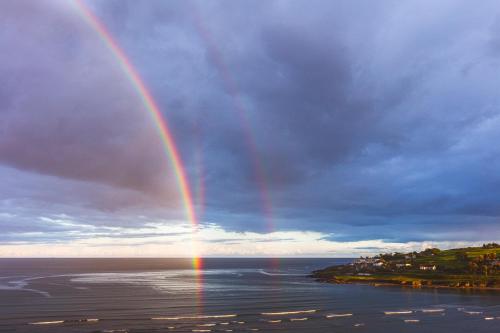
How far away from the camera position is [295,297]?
124312 mm

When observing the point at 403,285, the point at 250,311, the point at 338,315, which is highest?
the point at 403,285

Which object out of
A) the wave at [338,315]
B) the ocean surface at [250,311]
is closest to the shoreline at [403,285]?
the ocean surface at [250,311]

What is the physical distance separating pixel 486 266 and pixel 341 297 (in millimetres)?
94626

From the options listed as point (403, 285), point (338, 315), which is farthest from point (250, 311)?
point (403, 285)

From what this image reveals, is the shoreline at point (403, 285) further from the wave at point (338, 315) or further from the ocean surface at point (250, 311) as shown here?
the wave at point (338, 315)

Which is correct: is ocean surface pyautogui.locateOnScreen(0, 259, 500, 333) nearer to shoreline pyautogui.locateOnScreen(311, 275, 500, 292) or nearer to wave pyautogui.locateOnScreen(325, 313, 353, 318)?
wave pyautogui.locateOnScreen(325, 313, 353, 318)

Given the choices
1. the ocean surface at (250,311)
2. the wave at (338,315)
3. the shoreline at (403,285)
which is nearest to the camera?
the ocean surface at (250,311)

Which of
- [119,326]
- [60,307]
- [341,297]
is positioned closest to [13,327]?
[119,326]

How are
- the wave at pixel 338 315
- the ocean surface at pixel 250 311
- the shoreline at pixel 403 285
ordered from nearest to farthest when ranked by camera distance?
the ocean surface at pixel 250 311
the wave at pixel 338 315
the shoreline at pixel 403 285

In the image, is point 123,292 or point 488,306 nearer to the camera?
point 488,306

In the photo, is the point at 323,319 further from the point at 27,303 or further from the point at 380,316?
the point at 27,303

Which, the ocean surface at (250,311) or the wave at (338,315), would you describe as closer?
the ocean surface at (250,311)

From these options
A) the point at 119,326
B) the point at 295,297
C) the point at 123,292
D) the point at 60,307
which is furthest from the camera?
the point at 123,292

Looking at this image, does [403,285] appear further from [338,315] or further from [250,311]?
[250,311]
